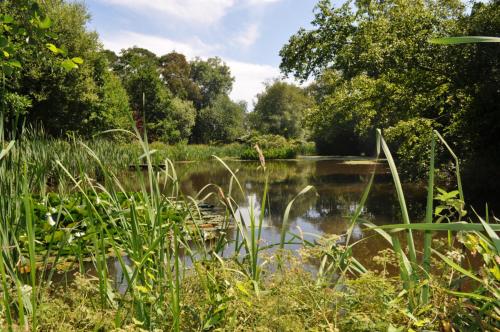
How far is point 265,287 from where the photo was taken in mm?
1249

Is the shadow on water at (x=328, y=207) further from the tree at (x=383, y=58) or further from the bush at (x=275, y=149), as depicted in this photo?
the bush at (x=275, y=149)

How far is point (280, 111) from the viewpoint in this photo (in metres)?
29.4

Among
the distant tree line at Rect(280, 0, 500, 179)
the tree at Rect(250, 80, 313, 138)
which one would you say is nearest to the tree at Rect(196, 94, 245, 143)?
the tree at Rect(250, 80, 313, 138)

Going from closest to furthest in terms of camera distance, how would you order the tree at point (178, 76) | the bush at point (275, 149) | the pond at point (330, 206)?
the pond at point (330, 206), the bush at point (275, 149), the tree at point (178, 76)

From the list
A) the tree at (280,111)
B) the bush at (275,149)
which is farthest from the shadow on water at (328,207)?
the tree at (280,111)

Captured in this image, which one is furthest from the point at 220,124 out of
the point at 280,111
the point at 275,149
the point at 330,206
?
the point at 330,206

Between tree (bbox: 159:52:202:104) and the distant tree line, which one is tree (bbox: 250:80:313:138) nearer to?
tree (bbox: 159:52:202:104)

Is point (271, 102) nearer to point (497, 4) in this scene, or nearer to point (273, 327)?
point (497, 4)

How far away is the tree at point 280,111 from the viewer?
95.7ft

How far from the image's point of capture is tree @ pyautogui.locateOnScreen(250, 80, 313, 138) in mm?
29156

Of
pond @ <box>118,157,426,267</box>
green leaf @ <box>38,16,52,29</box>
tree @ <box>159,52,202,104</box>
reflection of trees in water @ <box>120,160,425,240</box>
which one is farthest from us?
tree @ <box>159,52,202,104</box>

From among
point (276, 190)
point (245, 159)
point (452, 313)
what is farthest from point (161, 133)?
point (452, 313)

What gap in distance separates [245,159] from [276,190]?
40.3 feet

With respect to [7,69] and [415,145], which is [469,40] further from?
[415,145]
